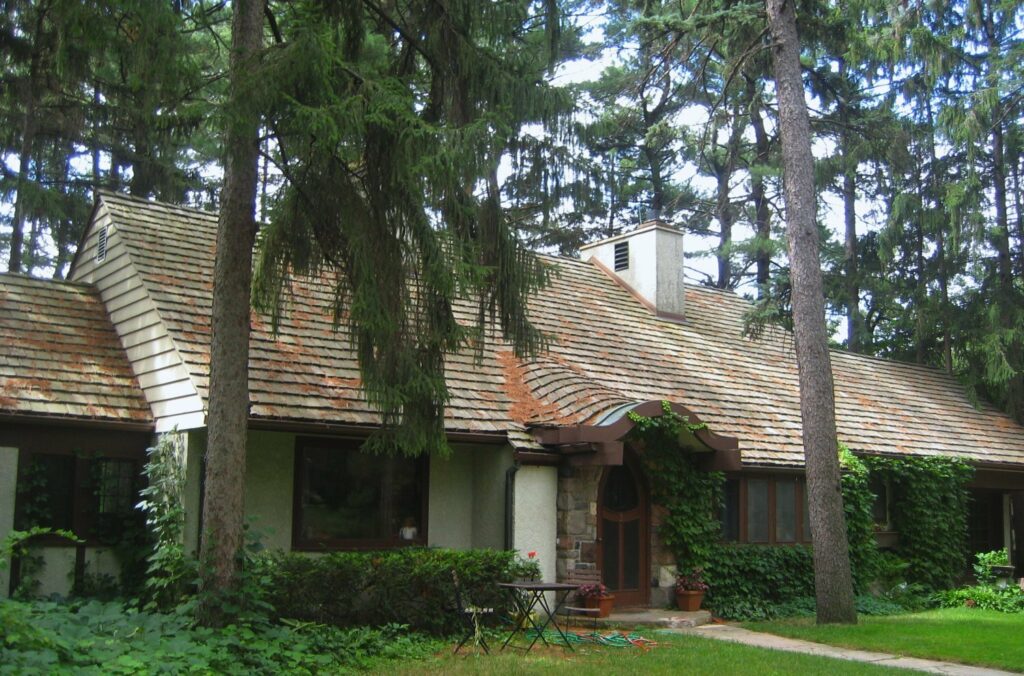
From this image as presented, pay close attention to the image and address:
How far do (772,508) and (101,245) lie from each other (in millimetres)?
10880

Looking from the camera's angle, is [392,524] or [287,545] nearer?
[287,545]

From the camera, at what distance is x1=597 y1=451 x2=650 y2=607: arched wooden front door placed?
554 inches

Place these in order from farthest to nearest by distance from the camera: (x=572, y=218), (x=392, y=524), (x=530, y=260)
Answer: (x=572, y=218) → (x=392, y=524) → (x=530, y=260)

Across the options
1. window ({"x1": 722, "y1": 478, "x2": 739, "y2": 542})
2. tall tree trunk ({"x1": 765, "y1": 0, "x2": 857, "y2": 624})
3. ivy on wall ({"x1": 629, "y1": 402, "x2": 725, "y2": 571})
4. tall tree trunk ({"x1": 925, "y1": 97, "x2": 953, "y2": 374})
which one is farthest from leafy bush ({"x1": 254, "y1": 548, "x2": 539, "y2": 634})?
tall tree trunk ({"x1": 925, "y1": 97, "x2": 953, "y2": 374})

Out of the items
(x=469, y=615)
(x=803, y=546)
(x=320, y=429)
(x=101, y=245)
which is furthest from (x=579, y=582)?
(x=101, y=245)

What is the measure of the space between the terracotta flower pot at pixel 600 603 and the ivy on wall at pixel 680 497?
74.9 inches

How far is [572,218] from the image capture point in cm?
2970

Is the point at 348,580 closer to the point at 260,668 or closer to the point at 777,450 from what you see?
the point at 260,668

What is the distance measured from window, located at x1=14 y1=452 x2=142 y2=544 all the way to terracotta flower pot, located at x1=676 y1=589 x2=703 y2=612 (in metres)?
7.25

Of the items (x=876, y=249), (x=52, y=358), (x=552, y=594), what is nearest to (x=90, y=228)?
(x=52, y=358)

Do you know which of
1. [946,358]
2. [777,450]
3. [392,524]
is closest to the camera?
[392,524]

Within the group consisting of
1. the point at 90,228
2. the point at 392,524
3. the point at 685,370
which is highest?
the point at 90,228

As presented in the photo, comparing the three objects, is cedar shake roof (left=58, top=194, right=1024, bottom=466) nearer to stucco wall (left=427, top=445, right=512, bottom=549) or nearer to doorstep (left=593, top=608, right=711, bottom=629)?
stucco wall (left=427, top=445, right=512, bottom=549)

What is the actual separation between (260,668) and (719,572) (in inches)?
321
